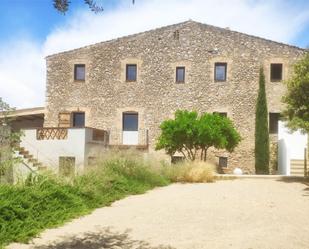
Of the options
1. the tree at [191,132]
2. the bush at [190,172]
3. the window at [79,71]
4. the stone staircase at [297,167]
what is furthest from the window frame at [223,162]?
the window at [79,71]

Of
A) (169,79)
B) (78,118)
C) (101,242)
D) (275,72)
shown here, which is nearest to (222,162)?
(169,79)

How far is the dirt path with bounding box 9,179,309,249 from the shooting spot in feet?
22.7

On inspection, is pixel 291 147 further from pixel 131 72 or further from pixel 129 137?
pixel 131 72

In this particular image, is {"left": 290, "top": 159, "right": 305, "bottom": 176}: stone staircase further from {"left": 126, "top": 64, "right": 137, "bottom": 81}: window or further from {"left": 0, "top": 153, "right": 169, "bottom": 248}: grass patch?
{"left": 126, "top": 64, "right": 137, "bottom": 81}: window

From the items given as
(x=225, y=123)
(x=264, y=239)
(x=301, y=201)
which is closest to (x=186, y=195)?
(x=301, y=201)

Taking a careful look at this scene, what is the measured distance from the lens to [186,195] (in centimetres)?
1169

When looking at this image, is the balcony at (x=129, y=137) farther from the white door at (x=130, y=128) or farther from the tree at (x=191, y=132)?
the tree at (x=191, y=132)

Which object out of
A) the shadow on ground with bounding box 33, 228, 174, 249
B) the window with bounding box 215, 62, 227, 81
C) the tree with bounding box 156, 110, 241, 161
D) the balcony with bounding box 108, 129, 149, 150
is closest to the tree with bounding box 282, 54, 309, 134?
the tree with bounding box 156, 110, 241, 161

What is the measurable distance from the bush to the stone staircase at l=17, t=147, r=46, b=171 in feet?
17.0

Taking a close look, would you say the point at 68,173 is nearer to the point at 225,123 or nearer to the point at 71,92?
the point at 225,123

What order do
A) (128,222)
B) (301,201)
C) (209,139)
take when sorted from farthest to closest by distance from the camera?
(209,139) < (301,201) < (128,222)

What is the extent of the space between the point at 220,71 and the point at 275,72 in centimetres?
286

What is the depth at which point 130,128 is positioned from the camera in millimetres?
22500

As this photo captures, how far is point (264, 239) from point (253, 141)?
14877 millimetres
